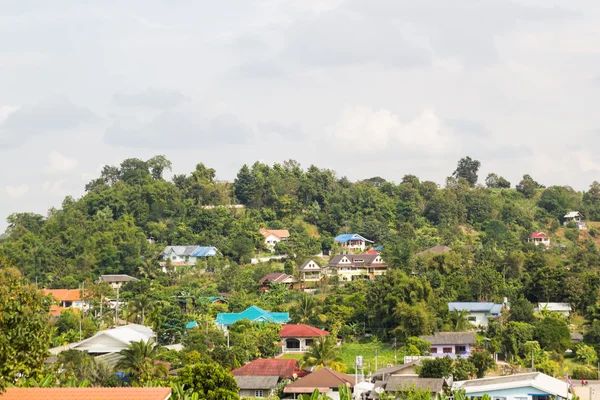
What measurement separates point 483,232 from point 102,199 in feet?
109

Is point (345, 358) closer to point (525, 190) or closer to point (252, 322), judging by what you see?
point (252, 322)

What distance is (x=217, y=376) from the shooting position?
23938 mm

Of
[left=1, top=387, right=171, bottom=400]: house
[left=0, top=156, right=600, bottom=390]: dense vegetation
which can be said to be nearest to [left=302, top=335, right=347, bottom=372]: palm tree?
[left=0, top=156, right=600, bottom=390]: dense vegetation

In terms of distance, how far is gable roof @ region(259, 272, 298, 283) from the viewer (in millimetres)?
52375

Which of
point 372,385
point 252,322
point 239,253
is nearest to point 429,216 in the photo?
point 239,253

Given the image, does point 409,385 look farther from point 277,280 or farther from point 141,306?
point 277,280

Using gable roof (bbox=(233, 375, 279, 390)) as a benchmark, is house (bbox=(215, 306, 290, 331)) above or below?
above

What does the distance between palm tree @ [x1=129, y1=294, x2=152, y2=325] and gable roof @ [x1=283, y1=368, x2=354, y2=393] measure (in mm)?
17887

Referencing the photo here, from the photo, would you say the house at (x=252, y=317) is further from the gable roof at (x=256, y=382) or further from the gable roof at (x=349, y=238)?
the gable roof at (x=349, y=238)

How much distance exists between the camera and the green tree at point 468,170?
270ft

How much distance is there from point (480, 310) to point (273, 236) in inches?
934

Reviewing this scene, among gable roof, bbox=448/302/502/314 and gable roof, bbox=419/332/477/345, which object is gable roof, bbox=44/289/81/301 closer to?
gable roof, bbox=448/302/502/314

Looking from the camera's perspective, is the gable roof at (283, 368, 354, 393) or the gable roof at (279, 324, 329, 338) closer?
the gable roof at (283, 368, 354, 393)

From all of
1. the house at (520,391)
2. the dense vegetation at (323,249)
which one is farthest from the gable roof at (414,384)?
the dense vegetation at (323,249)
